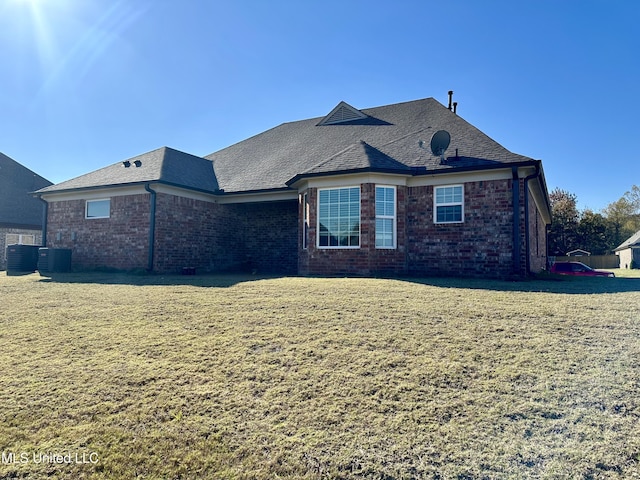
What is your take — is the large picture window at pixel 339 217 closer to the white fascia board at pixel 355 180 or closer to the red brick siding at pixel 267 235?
the white fascia board at pixel 355 180

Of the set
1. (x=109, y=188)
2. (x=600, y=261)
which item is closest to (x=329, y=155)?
(x=109, y=188)

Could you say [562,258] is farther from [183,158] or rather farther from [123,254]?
[123,254]

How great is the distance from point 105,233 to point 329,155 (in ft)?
28.4

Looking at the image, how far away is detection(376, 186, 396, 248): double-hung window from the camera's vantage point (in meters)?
11.6

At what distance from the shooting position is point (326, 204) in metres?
12.0

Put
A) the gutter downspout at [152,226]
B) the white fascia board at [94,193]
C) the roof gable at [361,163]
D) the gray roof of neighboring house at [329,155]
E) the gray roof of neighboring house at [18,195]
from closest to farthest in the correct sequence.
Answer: the roof gable at [361,163], the gray roof of neighboring house at [329,155], the gutter downspout at [152,226], the white fascia board at [94,193], the gray roof of neighboring house at [18,195]

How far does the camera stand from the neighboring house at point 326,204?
37.0ft

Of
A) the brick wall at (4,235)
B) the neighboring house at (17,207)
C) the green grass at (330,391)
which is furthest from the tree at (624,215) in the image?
the brick wall at (4,235)

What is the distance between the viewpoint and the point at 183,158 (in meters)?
17.6

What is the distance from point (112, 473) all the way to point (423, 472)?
213 centimetres

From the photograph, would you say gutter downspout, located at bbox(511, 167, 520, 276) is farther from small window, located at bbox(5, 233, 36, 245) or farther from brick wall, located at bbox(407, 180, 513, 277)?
small window, located at bbox(5, 233, 36, 245)

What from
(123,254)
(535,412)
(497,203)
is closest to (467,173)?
(497,203)

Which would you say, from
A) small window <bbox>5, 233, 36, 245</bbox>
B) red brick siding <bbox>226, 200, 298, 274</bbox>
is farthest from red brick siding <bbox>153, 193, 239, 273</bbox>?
small window <bbox>5, 233, 36, 245</bbox>

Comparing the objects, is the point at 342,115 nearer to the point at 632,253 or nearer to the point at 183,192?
the point at 183,192
